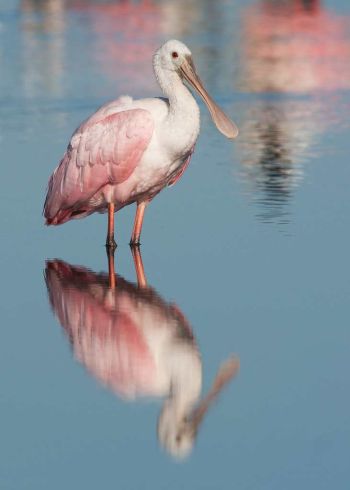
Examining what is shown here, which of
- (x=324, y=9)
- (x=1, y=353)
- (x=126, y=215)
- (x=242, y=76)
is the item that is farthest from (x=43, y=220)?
(x=324, y=9)

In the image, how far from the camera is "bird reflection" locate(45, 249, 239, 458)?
21.3 ft

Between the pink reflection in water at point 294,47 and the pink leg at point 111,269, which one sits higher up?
the pink reflection in water at point 294,47

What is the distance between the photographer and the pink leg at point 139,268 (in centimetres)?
888

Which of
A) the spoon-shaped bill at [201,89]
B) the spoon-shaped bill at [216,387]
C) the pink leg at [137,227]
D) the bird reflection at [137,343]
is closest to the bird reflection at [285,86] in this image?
the spoon-shaped bill at [201,89]

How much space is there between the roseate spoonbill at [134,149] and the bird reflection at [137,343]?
90 centimetres

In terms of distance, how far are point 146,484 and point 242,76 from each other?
1440cm

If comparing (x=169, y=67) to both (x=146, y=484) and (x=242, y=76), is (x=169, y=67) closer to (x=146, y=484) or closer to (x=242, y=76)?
(x=146, y=484)

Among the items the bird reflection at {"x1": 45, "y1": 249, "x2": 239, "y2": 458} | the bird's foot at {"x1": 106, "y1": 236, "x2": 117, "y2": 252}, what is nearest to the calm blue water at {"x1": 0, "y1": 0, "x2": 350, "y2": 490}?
the bird reflection at {"x1": 45, "y1": 249, "x2": 239, "y2": 458}

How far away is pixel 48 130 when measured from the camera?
14.8m

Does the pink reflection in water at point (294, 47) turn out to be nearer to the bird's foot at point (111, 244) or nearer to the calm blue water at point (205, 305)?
the calm blue water at point (205, 305)

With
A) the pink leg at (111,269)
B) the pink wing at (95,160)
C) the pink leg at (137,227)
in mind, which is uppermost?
the pink wing at (95,160)

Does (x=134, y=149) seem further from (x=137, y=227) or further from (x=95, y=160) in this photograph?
(x=137, y=227)

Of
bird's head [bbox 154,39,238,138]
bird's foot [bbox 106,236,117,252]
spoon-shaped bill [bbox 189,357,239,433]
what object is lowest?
spoon-shaped bill [bbox 189,357,239,433]

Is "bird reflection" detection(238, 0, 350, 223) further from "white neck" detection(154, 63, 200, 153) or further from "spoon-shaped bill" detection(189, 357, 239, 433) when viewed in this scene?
"spoon-shaped bill" detection(189, 357, 239, 433)
